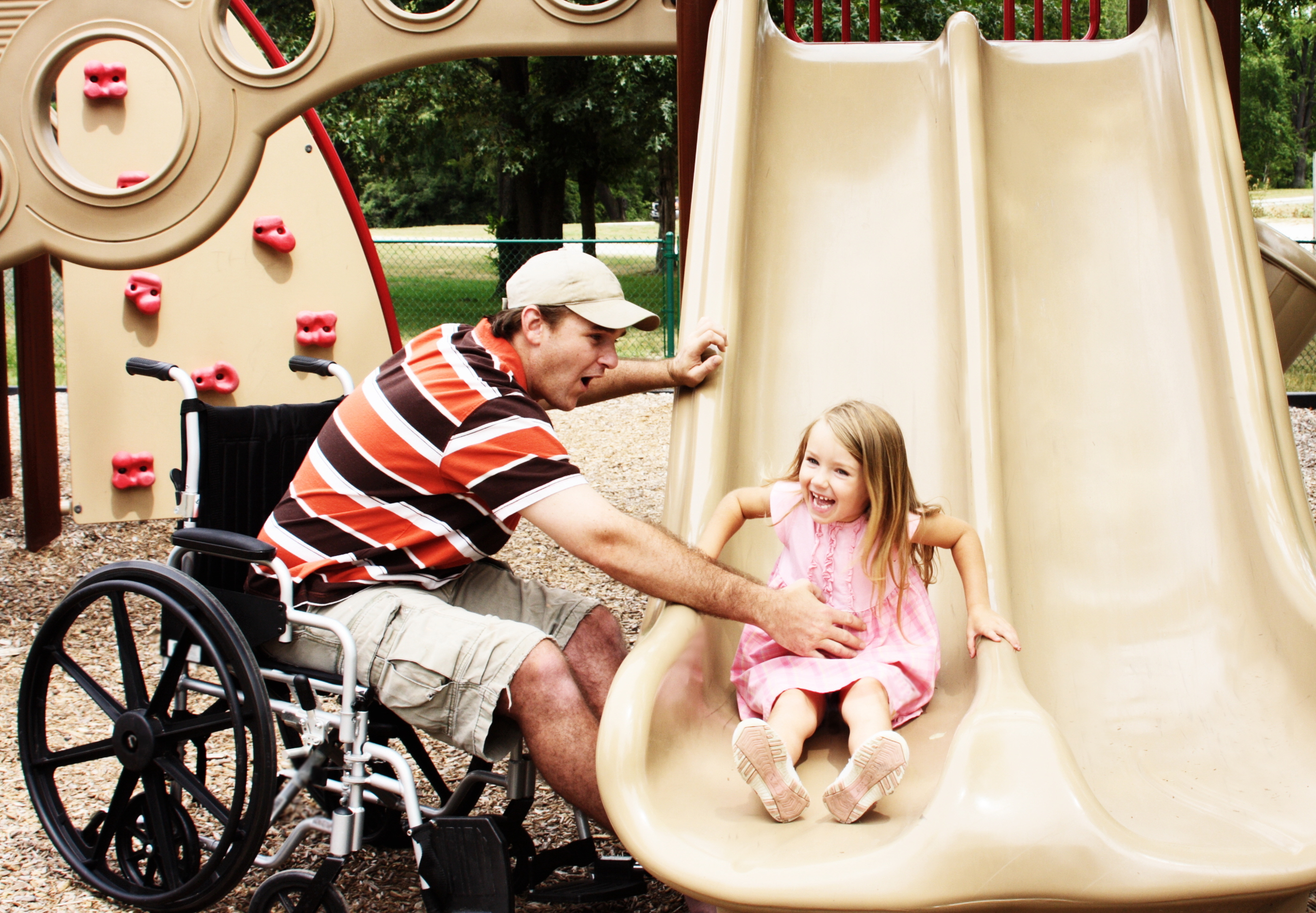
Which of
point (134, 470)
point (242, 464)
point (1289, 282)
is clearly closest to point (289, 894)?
point (242, 464)

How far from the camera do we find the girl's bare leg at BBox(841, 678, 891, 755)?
225 cm

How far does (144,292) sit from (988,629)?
403 cm

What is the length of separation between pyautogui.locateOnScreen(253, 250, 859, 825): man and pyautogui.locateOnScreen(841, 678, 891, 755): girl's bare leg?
8cm

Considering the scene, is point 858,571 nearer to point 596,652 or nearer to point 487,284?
point 596,652

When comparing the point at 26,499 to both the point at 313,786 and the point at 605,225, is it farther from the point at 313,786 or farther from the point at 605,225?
the point at 605,225

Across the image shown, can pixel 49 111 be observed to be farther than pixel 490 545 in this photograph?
Yes

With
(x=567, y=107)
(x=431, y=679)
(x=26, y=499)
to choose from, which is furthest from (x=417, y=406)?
(x=567, y=107)

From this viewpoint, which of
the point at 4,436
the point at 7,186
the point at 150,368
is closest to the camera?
the point at 150,368

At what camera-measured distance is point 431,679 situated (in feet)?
7.66

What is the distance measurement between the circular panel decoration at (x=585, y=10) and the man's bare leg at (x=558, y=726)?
2451 mm

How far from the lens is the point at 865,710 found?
7.55 ft

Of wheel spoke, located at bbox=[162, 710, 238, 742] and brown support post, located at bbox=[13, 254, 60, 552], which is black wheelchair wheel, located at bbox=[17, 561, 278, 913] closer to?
wheel spoke, located at bbox=[162, 710, 238, 742]

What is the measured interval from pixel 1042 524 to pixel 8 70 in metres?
3.28

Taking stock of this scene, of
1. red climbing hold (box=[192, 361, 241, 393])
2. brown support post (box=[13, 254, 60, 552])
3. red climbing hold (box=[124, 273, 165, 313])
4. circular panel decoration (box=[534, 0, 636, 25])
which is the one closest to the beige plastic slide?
circular panel decoration (box=[534, 0, 636, 25])
